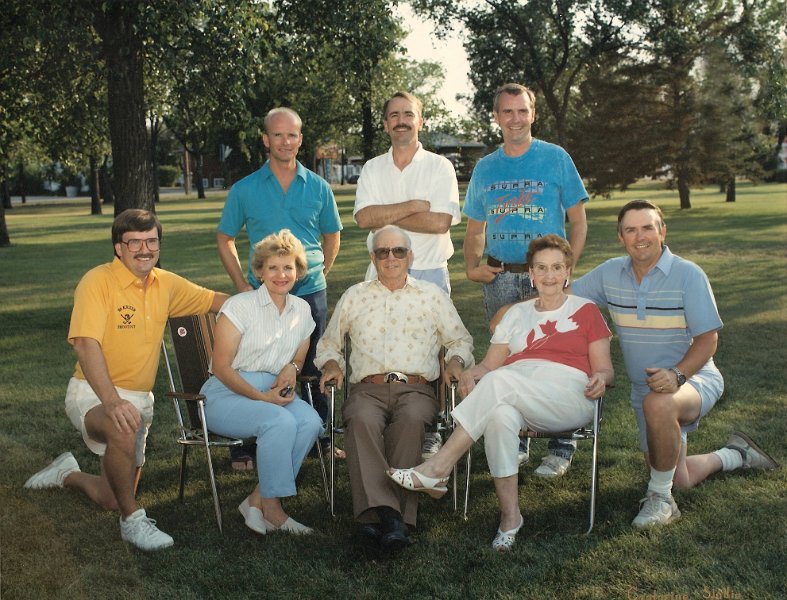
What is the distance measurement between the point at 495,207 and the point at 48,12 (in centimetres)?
629

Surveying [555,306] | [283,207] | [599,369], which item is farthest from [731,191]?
[599,369]

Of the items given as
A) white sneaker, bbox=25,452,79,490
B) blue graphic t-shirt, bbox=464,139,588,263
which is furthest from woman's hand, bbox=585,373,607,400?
white sneaker, bbox=25,452,79,490

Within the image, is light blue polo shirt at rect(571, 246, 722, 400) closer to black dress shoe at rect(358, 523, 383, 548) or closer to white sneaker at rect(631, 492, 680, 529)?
white sneaker at rect(631, 492, 680, 529)

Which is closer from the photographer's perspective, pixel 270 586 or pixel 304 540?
pixel 270 586

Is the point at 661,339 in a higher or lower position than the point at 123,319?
lower

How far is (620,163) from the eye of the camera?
33.8 m

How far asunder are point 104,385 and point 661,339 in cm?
268

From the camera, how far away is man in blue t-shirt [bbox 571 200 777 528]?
4.06 meters

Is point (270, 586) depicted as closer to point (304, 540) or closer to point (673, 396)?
point (304, 540)

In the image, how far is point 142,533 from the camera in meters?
4.07

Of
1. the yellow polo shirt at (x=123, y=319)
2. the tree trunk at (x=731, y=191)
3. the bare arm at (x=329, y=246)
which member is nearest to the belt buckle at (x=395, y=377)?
the yellow polo shirt at (x=123, y=319)

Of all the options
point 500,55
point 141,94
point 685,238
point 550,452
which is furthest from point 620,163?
point 550,452

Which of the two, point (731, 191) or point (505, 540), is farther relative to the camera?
point (731, 191)

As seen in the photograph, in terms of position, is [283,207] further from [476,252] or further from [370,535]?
[370,535]
